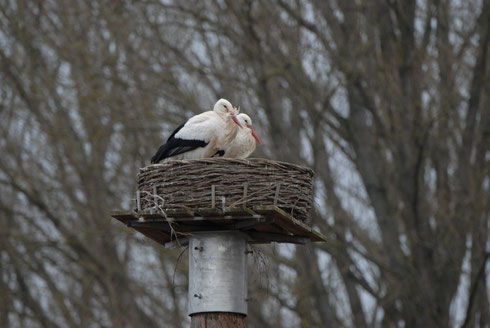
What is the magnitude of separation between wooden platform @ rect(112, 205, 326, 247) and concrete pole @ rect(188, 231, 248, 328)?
9cm

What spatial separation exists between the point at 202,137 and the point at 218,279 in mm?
2052

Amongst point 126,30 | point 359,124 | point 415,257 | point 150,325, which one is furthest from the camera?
point 150,325

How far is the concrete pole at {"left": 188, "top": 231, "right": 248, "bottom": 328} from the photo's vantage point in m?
6.47

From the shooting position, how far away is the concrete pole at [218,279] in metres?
6.47

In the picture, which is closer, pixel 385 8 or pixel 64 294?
pixel 385 8

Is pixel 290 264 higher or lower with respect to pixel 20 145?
lower

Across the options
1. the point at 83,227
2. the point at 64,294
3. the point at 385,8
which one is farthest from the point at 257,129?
the point at 64,294

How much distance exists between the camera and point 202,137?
8336 millimetres

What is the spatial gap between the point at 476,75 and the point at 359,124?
175cm

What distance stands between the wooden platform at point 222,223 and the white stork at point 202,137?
1286 millimetres

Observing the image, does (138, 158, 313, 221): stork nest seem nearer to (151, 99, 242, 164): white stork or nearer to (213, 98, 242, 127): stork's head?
(151, 99, 242, 164): white stork

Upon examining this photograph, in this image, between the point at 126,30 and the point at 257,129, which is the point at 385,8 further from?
the point at 126,30

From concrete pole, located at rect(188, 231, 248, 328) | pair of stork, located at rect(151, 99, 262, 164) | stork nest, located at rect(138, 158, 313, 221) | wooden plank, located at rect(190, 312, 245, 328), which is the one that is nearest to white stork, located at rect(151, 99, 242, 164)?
pair of stork, located at rect(151, 99, 262, 164)

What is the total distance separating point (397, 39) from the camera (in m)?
13.9
